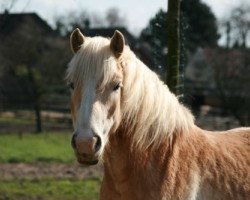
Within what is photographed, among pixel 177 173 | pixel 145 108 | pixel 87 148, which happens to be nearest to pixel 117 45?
pixel 145 108

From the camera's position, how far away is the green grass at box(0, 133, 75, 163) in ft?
50.5

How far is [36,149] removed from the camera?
17.5 m

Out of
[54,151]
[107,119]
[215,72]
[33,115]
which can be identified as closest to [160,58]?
[107,119]

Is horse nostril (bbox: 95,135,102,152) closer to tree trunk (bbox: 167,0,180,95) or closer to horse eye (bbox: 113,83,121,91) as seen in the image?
horse eye (bbox: 113,83,121,91)

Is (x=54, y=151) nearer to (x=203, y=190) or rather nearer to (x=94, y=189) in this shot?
(x=94, y=189)

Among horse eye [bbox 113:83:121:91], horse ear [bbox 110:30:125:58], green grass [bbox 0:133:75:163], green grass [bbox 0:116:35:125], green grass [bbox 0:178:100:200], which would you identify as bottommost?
green grass [bbox 0:116:35:125]

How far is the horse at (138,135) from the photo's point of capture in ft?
12.0

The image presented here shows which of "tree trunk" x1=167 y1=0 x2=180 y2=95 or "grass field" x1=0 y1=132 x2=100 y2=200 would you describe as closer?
"tree trunk" x1=167 y1=0 x2=180 y2=95

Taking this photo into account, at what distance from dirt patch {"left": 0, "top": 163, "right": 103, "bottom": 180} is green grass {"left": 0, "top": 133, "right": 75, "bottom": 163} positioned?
85 centimetres

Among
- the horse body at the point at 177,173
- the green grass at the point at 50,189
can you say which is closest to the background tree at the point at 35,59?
the green grass at the point at 50,189

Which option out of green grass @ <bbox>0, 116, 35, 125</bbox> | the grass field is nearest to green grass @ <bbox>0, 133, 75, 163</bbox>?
the grass field

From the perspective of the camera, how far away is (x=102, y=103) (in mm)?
3650

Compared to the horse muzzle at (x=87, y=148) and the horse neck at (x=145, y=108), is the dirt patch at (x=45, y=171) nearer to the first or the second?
the horse neck at (x=145, y=108)

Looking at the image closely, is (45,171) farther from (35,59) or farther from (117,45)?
(35,59)
